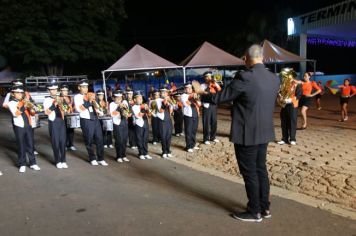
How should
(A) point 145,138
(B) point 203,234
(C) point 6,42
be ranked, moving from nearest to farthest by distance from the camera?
(B) point 203,234, (A) point 145,138, (C) point 6,42

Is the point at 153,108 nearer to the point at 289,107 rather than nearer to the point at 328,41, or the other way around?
the point at 289,107

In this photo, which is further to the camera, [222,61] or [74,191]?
[222,61]

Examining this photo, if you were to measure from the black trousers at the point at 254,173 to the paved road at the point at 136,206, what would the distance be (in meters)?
0.27

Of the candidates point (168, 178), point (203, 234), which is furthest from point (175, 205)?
point (168, 178)

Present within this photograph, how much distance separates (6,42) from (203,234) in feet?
89.8

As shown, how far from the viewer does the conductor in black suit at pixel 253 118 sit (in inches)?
181

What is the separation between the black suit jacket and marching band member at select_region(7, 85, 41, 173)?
490 centimetres

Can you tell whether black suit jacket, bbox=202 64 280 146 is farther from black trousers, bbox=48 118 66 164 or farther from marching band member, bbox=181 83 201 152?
marching band member, bbox=181 83 201 152

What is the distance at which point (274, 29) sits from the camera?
99.6ft

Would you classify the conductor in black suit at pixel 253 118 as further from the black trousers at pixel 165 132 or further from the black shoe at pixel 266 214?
the black trousers at pixel 165 132

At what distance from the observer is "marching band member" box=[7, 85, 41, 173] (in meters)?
7.97

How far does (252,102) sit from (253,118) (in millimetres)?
209

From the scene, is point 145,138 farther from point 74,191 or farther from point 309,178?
point 309,178

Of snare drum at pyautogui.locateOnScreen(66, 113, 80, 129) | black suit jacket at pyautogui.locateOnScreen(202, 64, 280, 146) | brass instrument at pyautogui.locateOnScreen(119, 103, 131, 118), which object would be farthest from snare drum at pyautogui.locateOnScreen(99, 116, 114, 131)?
black suit jacket at pyautogui.locateOnScreen(202, 64, 280, 146)
